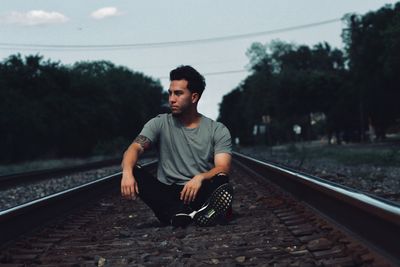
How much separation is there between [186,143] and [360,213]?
198 centimetres

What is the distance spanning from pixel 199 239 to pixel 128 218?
254 centimetres

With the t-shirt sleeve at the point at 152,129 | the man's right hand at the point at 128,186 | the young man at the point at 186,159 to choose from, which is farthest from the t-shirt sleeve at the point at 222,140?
the man's right hand at the point at 128,186

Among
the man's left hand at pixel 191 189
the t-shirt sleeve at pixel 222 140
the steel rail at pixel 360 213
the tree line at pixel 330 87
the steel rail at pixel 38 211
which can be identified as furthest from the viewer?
the tree line at pixel 330 87

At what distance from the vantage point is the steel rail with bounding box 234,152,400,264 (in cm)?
372

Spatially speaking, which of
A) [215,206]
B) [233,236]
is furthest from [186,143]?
[233,236]

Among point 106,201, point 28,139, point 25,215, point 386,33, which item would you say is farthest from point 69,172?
point 386,33

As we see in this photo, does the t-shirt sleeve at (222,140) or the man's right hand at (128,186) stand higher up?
the t-shirt sleeve at (222,140)

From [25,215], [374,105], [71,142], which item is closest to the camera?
[25,215]

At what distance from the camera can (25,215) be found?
6387mm

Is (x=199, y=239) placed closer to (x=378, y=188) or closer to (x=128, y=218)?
(x=128, y=218)

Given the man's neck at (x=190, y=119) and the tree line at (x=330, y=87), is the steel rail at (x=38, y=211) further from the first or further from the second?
the tree line at (x=330, y=87)

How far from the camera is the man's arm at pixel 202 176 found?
5.64 m

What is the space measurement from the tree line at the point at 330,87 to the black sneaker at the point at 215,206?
2841cm

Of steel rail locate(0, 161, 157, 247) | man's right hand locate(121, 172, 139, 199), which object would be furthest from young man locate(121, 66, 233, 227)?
steel rail locate(0, 161, 157, 247)
